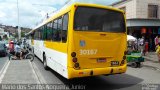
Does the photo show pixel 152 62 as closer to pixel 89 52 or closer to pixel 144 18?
pixel 89 52

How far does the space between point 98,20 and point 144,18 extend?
874 inches

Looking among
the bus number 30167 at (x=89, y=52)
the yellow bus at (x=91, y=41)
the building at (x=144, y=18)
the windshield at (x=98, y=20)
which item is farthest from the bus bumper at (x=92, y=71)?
the building at (x=144, y=18)

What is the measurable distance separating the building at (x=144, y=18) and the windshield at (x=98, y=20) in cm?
2095

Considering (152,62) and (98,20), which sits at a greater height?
(98,20)

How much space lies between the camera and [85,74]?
975 centimetres

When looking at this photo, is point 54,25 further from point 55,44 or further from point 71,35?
point 71,35

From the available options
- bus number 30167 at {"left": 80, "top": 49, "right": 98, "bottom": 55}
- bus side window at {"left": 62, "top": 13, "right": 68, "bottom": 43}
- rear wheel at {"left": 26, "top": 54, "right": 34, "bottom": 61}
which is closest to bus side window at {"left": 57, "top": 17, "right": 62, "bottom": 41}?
bus side window at {"left": 62, "top": 13, "right": 68, "bottom": 43}

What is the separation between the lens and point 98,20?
10250 millimetres

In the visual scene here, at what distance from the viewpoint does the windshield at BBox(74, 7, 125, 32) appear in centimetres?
991

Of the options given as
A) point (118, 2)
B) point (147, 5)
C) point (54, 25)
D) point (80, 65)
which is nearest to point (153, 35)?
point (147, 5)

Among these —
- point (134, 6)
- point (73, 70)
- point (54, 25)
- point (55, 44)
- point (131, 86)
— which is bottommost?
point (131, 86)

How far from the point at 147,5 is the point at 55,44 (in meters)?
21.8

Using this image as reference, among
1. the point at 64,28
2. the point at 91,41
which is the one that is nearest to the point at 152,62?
the point at 91,41

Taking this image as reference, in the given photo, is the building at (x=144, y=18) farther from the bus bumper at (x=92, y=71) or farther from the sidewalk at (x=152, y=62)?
the bus bumper at (x=92, y=71)
